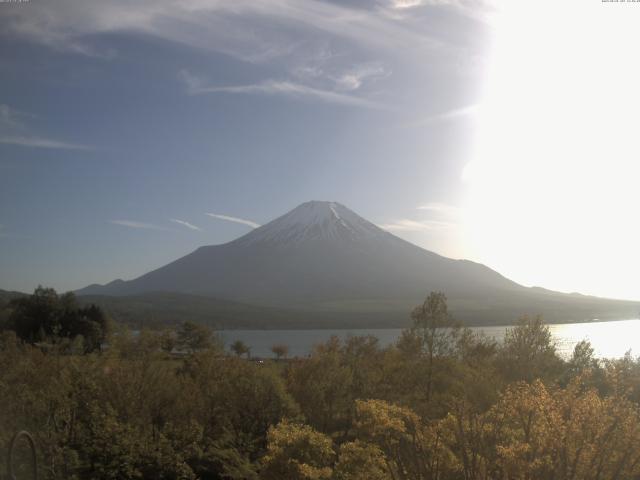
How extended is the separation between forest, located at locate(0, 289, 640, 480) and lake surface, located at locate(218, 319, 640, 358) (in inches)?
1963

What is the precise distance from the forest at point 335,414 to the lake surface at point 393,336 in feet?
164

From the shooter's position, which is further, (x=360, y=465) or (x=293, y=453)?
(x=293, y=453)

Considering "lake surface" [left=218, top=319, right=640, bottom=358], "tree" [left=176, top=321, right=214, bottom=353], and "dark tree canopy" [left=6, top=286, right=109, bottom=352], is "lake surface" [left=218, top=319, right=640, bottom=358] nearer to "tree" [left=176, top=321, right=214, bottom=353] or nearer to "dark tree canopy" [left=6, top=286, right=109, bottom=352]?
"tree" [left=176, top=321, right=214, bottom=353]

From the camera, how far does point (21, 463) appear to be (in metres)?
11.7

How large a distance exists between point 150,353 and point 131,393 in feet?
8.79

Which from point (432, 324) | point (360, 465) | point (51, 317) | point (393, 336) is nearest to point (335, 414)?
point (432, 324)

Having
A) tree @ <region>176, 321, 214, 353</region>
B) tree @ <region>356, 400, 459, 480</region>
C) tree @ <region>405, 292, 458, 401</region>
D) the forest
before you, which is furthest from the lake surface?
tree @ <region>356, 400, 459, 480</region>

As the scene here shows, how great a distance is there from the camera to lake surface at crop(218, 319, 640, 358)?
80625 millimetres

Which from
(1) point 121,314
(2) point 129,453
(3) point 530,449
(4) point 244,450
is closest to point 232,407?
(4) point 244,450

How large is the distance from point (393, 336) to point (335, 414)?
88.9 m

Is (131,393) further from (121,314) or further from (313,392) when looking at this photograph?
(121,314)

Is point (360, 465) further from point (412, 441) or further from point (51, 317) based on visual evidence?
point (51, 317)

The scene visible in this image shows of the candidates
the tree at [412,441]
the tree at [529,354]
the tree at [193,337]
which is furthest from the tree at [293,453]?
the tree at [193,337]

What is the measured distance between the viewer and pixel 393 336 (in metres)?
109
